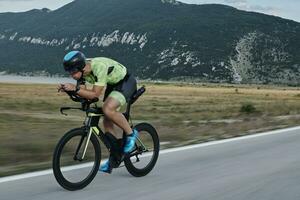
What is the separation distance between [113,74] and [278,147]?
496cm

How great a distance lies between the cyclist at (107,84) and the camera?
6.25 metres

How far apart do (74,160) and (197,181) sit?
153 centimetres

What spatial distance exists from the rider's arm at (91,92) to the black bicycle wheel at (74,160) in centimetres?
40

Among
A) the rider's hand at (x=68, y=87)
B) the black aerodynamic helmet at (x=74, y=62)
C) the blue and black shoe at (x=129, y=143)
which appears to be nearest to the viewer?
the rider's hand at (x=68, y=87)

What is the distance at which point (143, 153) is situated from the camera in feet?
25.4

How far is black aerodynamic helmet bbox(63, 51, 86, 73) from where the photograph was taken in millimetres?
6211

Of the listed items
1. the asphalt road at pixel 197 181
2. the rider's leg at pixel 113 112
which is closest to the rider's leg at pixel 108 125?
the rider's leg at pixel 113 112

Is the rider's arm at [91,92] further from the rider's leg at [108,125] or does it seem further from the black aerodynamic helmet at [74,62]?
the rider's leg at [108,125]

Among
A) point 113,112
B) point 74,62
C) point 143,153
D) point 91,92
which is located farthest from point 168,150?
point 74,62

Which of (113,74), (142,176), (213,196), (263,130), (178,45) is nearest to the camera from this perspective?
(213,196)

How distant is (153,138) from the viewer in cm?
787

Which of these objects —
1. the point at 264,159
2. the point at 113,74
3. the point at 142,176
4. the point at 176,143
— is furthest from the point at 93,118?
the point at 176,143

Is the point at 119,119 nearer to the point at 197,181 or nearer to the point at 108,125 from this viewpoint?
the point at 108,125

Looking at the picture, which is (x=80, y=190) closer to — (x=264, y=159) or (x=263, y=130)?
(x=264, y=159)
